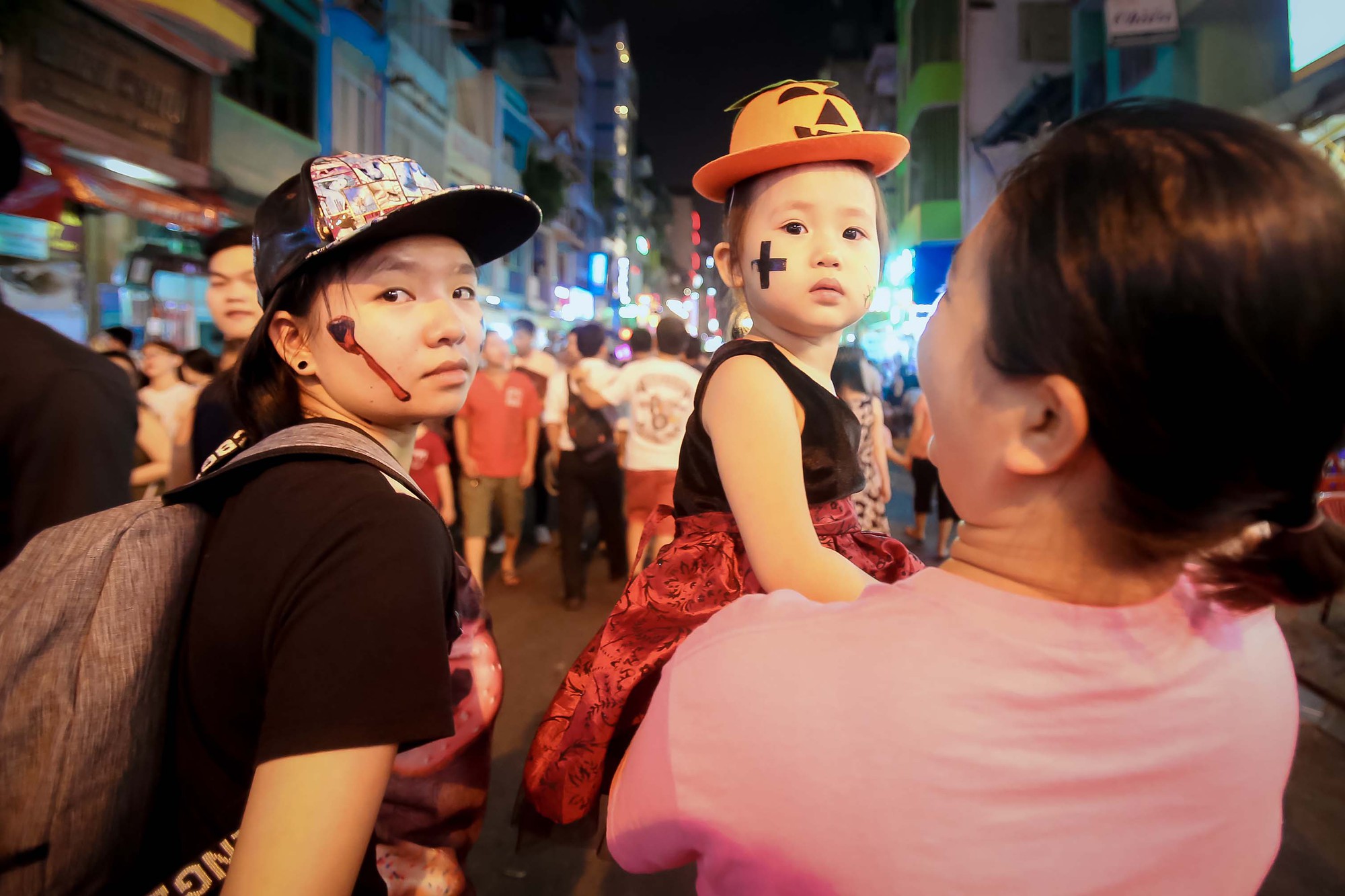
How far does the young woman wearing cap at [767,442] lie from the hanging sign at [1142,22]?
1106cm

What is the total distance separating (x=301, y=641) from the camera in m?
0.83

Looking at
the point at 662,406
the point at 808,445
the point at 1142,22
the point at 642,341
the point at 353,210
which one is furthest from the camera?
the point at 1142,22

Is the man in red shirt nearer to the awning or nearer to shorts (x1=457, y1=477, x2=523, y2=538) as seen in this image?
shorts (x1=457, y1=477, x2=523, y2=538)

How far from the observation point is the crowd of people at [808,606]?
619 mm

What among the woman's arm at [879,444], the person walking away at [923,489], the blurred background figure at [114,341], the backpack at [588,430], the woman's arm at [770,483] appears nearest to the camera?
the woman's arm at [770,483]

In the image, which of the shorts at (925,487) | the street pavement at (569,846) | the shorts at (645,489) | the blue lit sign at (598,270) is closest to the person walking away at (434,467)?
the street pavement at (569,846)

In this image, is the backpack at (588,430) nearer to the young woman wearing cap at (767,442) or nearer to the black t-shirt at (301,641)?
the young woman wearing cap at (767,442)

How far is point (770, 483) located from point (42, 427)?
1693 millimetres

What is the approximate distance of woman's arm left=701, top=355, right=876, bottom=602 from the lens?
3.66 feet

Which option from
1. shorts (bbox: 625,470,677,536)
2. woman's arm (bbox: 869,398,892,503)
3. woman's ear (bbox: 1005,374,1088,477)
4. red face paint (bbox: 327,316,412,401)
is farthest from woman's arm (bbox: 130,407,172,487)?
woman's ear (bbox: 1005,374,1088,477)

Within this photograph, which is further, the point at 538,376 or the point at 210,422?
the point at 538,376

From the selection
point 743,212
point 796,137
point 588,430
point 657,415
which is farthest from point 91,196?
point 796,137

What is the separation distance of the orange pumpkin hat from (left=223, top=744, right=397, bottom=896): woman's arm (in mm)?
1255

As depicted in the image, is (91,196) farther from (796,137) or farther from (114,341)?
(796,137)
